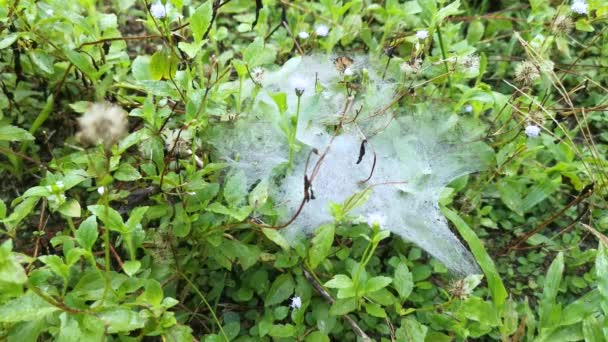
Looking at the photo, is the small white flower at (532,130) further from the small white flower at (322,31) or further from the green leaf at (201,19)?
the green leaf at (201,19)

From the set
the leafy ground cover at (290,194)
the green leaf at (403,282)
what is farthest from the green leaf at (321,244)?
the green leaf at (403,282)

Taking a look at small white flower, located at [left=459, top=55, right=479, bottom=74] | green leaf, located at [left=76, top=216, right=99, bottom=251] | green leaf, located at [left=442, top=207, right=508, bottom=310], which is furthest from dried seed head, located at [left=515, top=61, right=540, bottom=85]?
green leaf, located at [left=76, top=216, right=99, bottom=251]

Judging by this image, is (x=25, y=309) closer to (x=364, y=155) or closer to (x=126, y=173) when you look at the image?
(x=126, y=173)

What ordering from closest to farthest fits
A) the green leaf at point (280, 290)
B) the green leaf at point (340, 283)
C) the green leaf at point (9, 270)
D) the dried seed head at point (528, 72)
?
the green leaf at point (9, 270) < the green leaf at point (340, 283) < the green leaf at point (280, 290) < the dried seed head at point (528, 72)

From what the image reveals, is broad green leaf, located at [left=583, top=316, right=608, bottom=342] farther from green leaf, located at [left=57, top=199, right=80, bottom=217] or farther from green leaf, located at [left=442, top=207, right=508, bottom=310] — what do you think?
green leaf, located at [left=57, top=199, right=80, bottom=217]

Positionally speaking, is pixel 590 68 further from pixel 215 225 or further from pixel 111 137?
pixel 111 137
